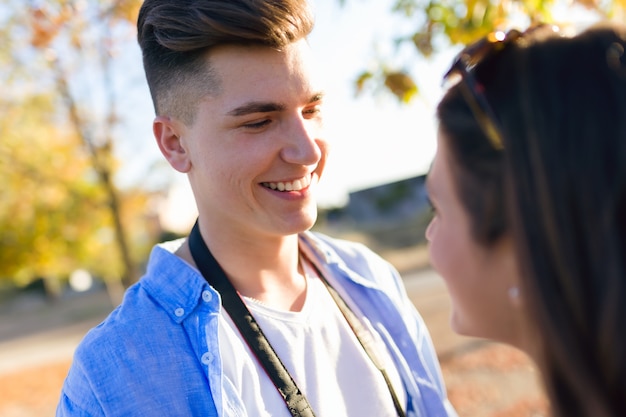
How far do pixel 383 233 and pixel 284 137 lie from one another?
23.1 metres

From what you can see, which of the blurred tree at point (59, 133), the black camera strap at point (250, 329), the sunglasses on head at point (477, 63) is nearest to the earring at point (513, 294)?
the sunglasses on head at point (477, 63)

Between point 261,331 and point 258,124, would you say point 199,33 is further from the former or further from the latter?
point 261,331

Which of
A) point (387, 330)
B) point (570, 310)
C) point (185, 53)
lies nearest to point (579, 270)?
point (570, 310)

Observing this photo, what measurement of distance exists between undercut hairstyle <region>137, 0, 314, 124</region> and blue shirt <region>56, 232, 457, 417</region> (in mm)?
672

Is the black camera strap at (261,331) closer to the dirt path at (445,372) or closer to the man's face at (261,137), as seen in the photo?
the man's face at (261,137)

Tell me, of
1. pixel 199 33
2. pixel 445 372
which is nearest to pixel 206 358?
pixel 199 33

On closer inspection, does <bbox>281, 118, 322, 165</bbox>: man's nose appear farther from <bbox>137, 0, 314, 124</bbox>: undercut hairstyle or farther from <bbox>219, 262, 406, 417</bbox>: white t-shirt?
<bbox>219, 262, 406, 417</bbox>: white t-shirt

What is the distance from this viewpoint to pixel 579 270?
1109 mm

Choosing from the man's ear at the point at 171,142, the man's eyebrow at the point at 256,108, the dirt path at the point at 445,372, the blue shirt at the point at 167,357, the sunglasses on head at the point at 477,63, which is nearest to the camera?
the sunglasses on head at the point at 477,63

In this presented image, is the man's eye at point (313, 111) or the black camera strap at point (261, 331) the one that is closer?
the black camera strap at point (261, 331)

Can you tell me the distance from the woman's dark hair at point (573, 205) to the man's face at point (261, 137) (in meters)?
1.18

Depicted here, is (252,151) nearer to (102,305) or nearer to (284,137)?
(284,137)

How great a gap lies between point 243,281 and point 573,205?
156 centimetres

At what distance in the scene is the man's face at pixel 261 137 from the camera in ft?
7.45
